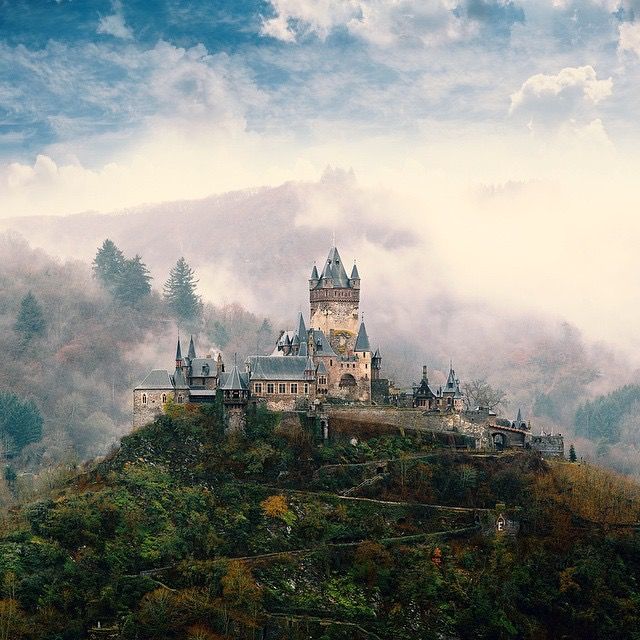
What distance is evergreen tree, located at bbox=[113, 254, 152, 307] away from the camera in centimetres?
13375

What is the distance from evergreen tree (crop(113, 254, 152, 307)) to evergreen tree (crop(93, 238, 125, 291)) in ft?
4.89

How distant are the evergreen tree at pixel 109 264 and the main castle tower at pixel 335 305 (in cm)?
5537

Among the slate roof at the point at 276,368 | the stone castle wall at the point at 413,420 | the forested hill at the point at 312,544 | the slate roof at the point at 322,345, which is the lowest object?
the forested hill at the point at 312,544

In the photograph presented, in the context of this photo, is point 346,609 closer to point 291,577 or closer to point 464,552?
point 291,577

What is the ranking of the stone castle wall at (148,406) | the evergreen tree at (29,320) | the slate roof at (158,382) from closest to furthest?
the stone castle wall at (148,406) → the slate roof at (158,382) → the evergreen tree at (29,320)

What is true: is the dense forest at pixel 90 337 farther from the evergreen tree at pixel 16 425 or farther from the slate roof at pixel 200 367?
the slate roof at pixel 200 367

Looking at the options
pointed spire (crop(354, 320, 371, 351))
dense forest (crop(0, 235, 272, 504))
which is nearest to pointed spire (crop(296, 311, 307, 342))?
pointed spire (crop(354, 320, 371, 351))

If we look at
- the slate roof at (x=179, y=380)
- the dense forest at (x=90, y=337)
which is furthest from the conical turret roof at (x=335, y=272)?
the dense forest at (x=90, y=337)

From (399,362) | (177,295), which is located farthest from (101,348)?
(399,362)

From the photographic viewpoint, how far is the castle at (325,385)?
3051 inches

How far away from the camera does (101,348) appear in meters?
132

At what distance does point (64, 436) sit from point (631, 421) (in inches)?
2171

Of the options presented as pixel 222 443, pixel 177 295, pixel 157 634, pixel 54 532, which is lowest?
pixel 157 634

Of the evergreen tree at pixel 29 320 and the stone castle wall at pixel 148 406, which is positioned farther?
the evergreen tree at pixel 29 320
